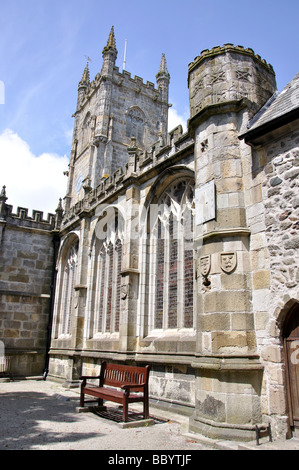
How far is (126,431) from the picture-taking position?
6.39 metres

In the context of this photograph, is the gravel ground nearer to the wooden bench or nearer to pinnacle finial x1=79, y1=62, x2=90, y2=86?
the wooden bench

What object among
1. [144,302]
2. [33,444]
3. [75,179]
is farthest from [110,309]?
[75,179]

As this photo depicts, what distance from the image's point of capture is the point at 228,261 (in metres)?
6.41

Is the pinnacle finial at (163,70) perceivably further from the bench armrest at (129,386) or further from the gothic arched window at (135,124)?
the bench armrest at (129,386)

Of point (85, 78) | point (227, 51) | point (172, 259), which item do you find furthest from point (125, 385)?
point (85, 78)

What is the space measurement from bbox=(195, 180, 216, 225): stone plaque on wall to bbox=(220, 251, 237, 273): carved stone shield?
0.76 meters

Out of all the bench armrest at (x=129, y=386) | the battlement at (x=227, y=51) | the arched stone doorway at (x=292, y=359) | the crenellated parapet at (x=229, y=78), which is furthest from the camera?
the battlement at (x=227, y=51)

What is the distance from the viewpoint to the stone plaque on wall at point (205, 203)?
22.6 feet

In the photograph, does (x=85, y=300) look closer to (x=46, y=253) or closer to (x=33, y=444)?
(x=46, y=253)

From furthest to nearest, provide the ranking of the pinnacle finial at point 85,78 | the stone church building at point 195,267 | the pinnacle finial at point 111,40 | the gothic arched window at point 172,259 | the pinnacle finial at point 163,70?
the pinnacle finial at point 85,78 < the pinnacle finial at point 163,70 < the pinnacle finial at point 111,40 < the gothic arched window at point 172,259 < the stone church building at point 195,267

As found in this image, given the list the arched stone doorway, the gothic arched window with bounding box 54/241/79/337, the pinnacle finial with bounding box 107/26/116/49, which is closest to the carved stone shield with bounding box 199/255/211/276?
the arched stone doorway

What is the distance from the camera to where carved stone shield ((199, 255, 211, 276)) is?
665cm

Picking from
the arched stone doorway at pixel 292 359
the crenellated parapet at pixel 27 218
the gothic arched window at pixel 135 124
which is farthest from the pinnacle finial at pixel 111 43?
the arched stone doorway at pixel 292 359

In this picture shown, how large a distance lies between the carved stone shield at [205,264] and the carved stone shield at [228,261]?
27cm
